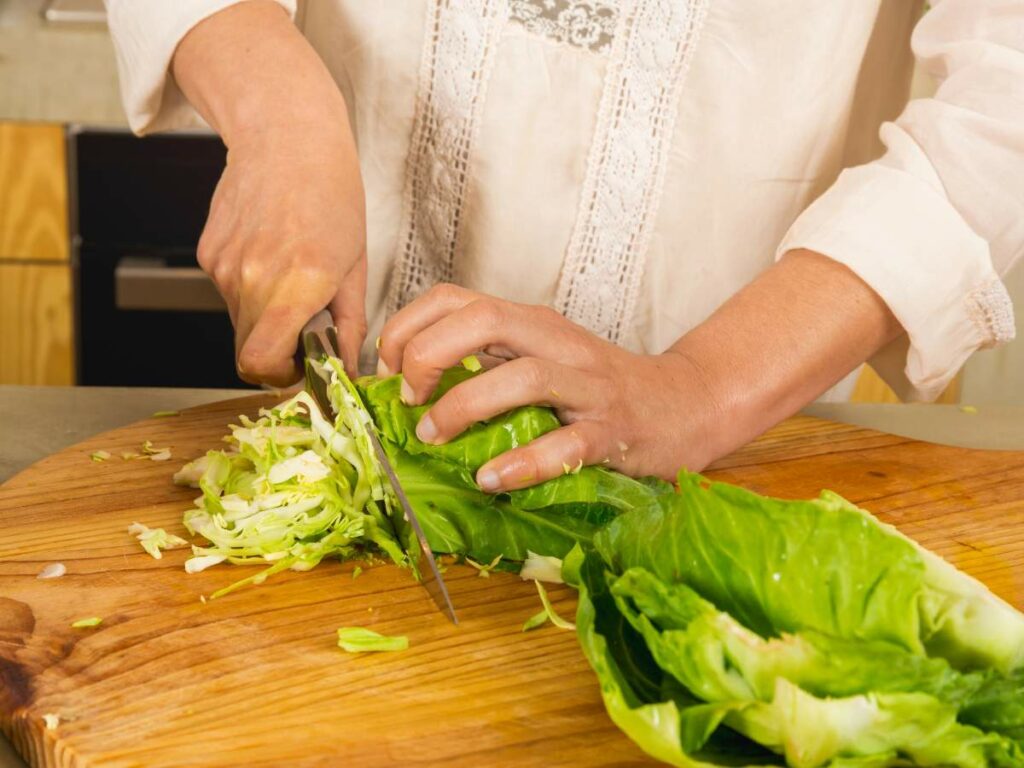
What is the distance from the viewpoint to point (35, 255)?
2875 mm

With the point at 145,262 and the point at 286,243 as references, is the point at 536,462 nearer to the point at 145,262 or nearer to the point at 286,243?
the point at 286,243

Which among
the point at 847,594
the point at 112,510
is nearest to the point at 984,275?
the point at 847,594

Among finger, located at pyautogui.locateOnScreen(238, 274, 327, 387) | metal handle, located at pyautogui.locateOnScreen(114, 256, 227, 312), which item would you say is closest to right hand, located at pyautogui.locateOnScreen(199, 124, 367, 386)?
finger, located at pyautogui.locateOnScreen(238, 274, 327, 387)

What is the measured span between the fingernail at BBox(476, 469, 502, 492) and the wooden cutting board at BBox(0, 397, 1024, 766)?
0.08 m

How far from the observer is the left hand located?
111 centimetres

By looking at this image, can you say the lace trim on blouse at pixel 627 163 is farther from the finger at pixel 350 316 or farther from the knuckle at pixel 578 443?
the knuckle at pixel 578 443

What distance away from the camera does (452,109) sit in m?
1.56

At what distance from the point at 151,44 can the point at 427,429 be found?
2.19 ft

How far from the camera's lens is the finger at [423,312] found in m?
1.15

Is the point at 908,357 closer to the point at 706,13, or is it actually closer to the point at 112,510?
A: the point at 706,13

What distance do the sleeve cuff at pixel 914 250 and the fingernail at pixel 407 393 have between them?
474 millimetres

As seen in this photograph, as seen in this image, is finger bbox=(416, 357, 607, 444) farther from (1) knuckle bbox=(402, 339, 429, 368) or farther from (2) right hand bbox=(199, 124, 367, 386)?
(2) right hand bbox=(199, 124, 367, 386)

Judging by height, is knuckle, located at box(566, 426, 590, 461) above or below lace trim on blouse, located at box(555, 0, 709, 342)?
below

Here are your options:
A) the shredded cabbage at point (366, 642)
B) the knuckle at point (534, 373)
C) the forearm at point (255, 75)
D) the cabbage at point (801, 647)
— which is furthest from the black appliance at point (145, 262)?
the cabbage at point (801, 647)
